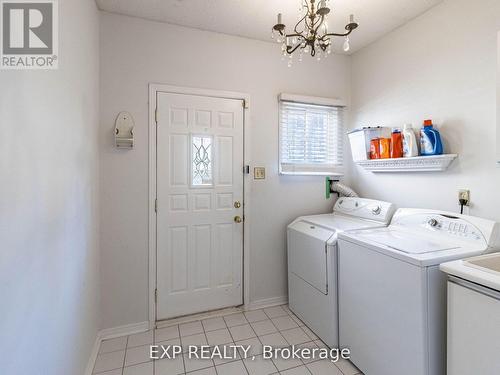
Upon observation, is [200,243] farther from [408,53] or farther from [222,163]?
[408,53]

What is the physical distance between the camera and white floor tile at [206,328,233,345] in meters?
2.06

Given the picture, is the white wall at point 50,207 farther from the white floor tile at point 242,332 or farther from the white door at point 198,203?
the white floor tile at point 242,332

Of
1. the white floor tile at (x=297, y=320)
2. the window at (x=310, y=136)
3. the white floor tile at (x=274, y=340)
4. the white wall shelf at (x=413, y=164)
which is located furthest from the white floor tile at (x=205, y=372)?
the white wall shelf at (x=413, y=164)

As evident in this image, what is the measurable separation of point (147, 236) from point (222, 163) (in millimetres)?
922

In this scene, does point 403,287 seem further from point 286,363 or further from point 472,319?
point 286,363

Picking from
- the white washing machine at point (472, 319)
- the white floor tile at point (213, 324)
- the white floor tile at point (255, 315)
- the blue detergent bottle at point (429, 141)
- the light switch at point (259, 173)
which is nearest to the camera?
the white washing machine at point (472, 319)

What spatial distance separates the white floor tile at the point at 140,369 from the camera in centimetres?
175

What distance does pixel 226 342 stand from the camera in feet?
6.75

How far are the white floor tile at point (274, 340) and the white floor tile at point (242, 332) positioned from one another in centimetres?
11

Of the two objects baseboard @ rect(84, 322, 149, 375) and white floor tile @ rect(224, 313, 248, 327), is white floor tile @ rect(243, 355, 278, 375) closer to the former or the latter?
white floor tile @ rect(224, 313, 248, 327)

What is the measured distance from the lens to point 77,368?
150 cm

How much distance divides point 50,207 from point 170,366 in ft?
4.56

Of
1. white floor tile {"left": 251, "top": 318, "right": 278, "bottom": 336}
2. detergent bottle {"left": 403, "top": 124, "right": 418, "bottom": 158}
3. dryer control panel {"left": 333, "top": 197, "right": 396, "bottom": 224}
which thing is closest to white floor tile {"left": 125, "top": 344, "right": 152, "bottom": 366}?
white floor tile {"left": 251, "top": 318, "right": 278, "bottom": 336}

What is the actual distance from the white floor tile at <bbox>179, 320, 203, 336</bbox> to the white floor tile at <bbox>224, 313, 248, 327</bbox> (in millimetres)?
248
